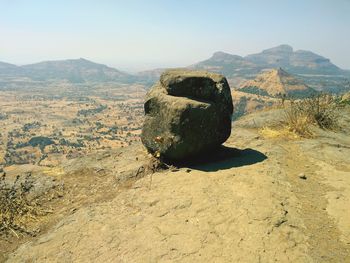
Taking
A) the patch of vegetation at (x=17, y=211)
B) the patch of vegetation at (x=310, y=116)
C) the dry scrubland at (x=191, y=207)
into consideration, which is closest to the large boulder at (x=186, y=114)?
the dry scrubland at (x=191, y=207)

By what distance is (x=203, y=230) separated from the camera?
5238mm

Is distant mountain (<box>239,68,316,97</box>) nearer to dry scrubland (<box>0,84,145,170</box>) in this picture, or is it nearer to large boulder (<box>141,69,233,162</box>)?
dry scrubland (<box>0,84,145,170</box>)

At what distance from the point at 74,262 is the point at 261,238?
278 cm

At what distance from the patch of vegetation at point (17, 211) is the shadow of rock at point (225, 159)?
11.3 feet

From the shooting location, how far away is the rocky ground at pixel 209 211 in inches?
189

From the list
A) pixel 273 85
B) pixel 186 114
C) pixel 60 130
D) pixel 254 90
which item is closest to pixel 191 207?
pixel 186 114

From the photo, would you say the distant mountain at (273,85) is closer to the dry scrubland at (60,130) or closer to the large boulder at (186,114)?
the dry scrubland at (60,130)

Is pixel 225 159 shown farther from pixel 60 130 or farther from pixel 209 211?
pixel 60 130

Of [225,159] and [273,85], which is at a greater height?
[225,159]

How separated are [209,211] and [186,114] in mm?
2642

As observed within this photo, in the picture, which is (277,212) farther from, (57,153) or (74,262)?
(57,153)

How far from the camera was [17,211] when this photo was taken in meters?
6.93

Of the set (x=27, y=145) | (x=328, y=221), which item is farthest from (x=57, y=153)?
(x=328, y=221)

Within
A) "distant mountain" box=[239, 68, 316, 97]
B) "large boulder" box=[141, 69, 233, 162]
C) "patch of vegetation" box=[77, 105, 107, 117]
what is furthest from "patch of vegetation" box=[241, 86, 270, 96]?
"large boulder" box=[141, 69, 233, 162]
